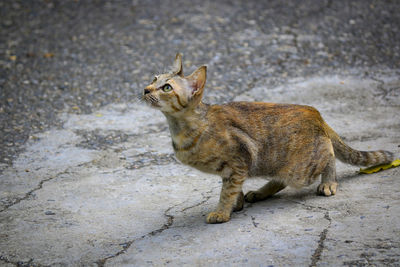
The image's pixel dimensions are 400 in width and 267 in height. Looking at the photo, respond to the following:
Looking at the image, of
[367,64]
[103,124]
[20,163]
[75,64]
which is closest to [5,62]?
[75,64]

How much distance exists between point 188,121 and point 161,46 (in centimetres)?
412

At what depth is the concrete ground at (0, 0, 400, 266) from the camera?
3404 mm

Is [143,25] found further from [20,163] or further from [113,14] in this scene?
[20,163]

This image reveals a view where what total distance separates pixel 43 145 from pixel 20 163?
42cm

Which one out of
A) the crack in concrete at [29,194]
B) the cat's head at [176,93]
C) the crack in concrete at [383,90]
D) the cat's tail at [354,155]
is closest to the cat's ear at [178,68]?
the cat's head at [176,93]

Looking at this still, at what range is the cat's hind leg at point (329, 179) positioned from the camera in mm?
4012

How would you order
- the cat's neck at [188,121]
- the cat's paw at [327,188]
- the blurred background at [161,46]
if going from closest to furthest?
the cat's neck at [188,121] → the cat's paw at [327,188] → the blurred background at [161,46]

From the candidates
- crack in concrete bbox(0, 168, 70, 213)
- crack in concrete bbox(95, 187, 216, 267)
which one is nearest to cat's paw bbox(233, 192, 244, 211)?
crack in concrete bbox(95, 187, 216, 267)

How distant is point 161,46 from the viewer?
7.64 metres

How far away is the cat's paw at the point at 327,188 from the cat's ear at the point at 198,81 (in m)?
1.21

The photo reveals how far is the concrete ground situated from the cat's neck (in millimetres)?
683

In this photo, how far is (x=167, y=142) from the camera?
212 inches

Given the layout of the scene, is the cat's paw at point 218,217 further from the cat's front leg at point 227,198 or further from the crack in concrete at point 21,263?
the crack in concrete at point 21,263

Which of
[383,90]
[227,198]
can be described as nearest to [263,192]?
[227,198]
